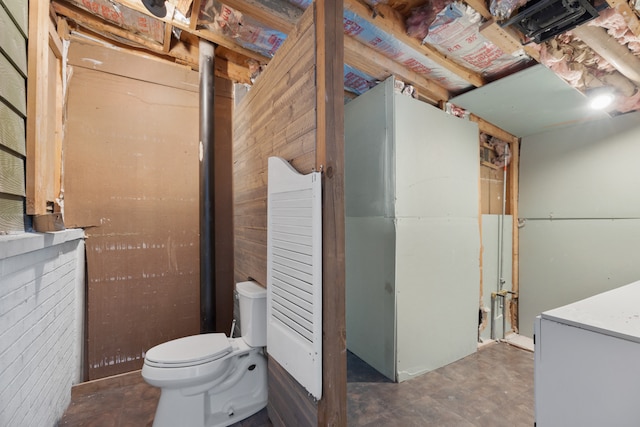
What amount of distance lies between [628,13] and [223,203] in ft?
8.98

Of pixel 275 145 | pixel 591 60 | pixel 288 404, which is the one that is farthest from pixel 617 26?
pixel 288 404

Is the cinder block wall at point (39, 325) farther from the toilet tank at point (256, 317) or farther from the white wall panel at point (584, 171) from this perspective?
the white wall panel at point (584, 171)

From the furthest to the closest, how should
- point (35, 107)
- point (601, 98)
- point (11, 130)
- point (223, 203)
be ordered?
point (223, 203) < point (601, 98) < point (35, 107) < point (11, 130)

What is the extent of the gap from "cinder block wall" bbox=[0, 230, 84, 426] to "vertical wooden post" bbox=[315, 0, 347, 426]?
1127mm

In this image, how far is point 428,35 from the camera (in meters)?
1.76

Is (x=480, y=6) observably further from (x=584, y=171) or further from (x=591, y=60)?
(x=584, y=171)

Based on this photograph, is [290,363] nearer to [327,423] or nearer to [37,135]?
[327,423]

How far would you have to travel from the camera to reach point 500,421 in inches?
67.2

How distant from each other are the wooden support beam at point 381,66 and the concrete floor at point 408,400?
7.47ft

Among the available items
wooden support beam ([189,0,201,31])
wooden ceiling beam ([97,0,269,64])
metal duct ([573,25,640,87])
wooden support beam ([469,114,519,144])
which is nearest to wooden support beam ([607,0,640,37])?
metal duct ([573,25,640,87])

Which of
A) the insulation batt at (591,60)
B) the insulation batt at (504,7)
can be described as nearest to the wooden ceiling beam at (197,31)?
the insulation batt at (504,7)

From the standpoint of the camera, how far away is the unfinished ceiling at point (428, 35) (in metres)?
1.47

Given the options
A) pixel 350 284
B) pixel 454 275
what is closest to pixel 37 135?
pixel 350 284

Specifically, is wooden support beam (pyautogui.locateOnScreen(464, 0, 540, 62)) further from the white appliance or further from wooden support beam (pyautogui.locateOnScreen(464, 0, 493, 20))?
the white appliance
